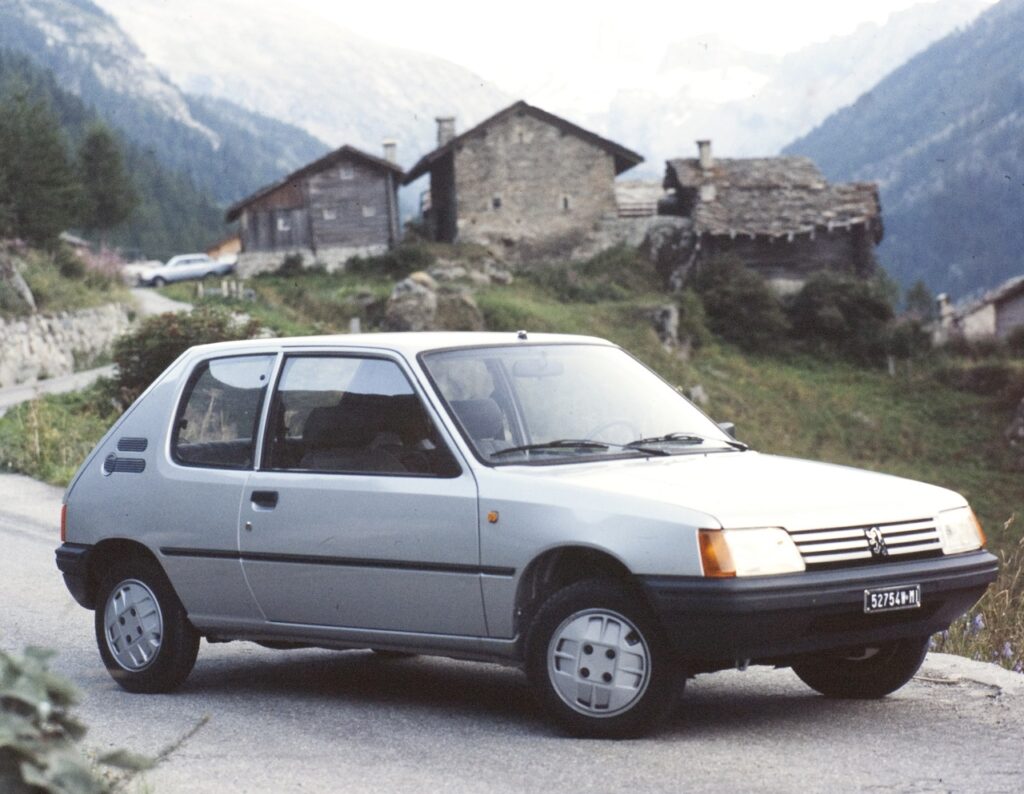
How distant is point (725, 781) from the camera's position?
19.8 ft

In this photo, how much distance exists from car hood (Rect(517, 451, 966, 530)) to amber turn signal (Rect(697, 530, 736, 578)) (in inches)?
2.5

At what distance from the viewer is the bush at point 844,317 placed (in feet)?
207

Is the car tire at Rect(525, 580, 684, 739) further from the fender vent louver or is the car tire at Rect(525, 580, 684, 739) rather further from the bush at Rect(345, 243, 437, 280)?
the bush at Rect(345, 243, 437, 280)

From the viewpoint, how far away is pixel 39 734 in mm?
3713

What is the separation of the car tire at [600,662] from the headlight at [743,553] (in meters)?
0.36

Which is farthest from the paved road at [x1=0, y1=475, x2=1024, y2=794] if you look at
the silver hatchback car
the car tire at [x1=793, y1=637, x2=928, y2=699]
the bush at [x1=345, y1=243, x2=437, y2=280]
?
the bush at [x1=345, y1=243, x2=437, y2=280]

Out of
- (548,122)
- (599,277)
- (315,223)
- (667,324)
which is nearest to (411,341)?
(667,324)

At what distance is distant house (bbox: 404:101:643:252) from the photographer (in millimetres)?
74188

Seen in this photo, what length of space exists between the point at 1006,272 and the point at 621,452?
14458cm

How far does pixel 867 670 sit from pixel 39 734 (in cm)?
473

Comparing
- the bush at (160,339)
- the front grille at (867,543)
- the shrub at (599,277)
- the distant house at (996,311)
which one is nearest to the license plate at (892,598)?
the front grille at (867,543)

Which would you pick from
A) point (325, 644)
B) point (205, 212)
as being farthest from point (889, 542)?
point (205, 212)

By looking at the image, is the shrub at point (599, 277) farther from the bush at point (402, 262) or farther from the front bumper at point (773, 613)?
the front bumper at point (773, 613)

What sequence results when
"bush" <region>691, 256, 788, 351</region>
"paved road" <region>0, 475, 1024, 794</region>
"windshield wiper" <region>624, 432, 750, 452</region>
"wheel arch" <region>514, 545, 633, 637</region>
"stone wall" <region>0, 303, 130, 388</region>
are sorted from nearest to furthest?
"paved road" <region>0, 475, 1024, 794</region> < "wheel arch" <region>514, 545, 633, 637</region> < "windshield wiper" <region>624, 432, 750, 452</region> < "stone wall" <region>0, 303, 130, 388</region> < "bush" <region>691, 256, 788, 351</region>
